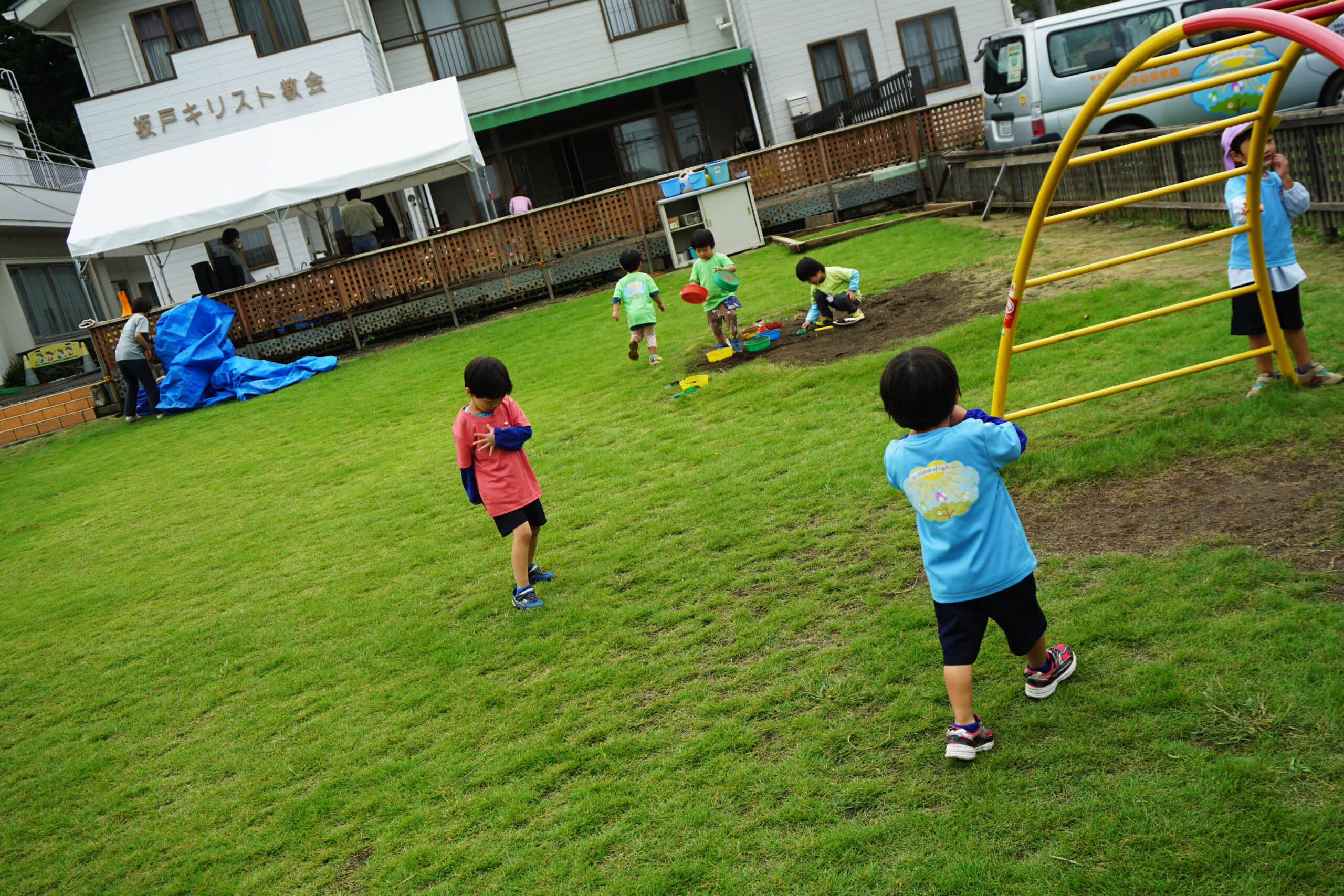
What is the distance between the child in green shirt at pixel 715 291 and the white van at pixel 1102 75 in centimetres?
563

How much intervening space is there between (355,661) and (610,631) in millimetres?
1494

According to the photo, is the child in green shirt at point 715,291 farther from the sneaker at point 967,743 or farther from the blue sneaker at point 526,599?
the sneaker at point 967,743

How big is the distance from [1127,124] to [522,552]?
11.4m

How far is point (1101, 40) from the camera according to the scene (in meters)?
13.1

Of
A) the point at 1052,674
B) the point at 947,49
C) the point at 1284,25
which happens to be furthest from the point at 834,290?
the point at 947,49

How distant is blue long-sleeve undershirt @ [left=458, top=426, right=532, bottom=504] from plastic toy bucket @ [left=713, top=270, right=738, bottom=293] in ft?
15.2

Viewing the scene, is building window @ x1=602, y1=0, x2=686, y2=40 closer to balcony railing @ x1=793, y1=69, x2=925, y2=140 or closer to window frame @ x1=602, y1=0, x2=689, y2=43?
window frame @ x1=602, y1=0, x2=689, y2=43

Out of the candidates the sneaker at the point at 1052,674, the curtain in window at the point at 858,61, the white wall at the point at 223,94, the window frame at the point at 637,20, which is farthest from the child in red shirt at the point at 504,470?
the window frame at the point at 637,20

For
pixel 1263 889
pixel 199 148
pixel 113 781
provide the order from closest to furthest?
pixel 1263 889 < pixel 113 781 < pixel 199 148

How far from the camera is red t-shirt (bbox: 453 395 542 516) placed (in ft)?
16.3

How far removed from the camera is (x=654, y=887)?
2.82m

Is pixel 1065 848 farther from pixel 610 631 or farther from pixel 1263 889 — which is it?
pixel 610 631

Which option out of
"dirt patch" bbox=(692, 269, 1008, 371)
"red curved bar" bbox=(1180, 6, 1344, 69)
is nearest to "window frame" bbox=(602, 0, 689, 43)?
"dirt patch" bbox=(692, 269, 1008, 371)

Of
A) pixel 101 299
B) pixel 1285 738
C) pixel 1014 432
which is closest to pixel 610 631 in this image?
pixel 1014 432
